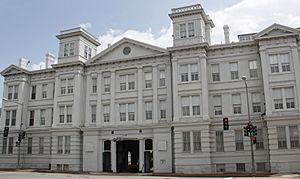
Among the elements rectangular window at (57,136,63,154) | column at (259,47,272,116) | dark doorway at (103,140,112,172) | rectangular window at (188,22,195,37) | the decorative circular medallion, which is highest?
rectangular window at (188,22,195,37)

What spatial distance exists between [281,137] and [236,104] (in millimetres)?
5831

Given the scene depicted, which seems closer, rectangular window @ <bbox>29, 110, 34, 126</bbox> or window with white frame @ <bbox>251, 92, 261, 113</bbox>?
window with white frame @ <bbox>251, 92, 261, 113</bbox>

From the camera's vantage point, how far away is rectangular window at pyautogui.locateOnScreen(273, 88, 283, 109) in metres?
33.9

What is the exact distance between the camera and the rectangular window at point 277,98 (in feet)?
111

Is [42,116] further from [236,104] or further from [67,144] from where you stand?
[236,104]

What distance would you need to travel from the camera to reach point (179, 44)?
38656 millimetres

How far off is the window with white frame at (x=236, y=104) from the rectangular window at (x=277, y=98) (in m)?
3.73

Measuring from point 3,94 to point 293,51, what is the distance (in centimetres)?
3846

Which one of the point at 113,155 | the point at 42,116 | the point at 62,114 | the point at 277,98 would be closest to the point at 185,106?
the point at 277,98

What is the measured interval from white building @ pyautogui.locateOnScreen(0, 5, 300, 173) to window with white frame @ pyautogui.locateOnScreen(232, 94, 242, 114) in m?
0.11

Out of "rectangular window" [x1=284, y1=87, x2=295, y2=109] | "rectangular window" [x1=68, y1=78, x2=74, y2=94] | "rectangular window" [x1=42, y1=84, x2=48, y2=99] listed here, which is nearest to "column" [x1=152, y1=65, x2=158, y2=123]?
"rectangular window" [x1=68, y1=78, x2=74, y2=94]

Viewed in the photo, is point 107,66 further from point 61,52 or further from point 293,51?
point 293,51

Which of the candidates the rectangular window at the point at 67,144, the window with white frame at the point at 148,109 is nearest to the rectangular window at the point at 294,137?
the window with white frame at the point at 148,109

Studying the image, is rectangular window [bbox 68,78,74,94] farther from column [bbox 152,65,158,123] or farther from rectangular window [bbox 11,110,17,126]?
column [bbox 152,65,158,123]
